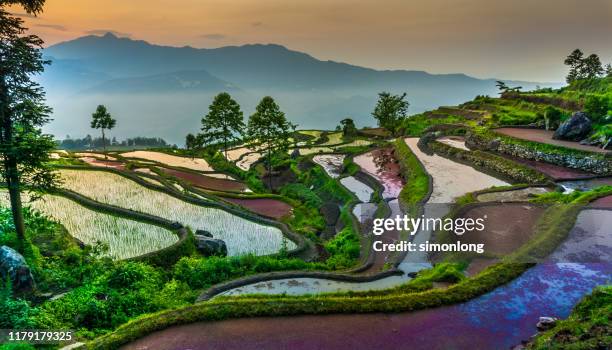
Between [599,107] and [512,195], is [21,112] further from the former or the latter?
[599,107]

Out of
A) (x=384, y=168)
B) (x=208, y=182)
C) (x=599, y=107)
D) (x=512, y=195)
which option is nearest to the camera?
(x=512, y=195)

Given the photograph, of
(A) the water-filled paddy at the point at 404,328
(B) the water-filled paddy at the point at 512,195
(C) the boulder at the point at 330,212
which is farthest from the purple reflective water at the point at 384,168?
(A) the water-filled paddy at the point at 404,328

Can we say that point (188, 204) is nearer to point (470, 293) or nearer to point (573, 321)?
point (470, 293)

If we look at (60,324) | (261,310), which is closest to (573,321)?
(261,310)

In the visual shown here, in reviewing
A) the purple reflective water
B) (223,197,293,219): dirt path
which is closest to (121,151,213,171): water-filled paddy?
(223,197,293,219): dirt path

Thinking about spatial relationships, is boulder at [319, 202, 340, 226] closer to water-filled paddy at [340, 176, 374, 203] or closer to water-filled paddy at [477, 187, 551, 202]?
water-filled paddy at [340, 176, 374, 203]

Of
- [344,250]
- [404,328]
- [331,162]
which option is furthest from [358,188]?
[404,328]
